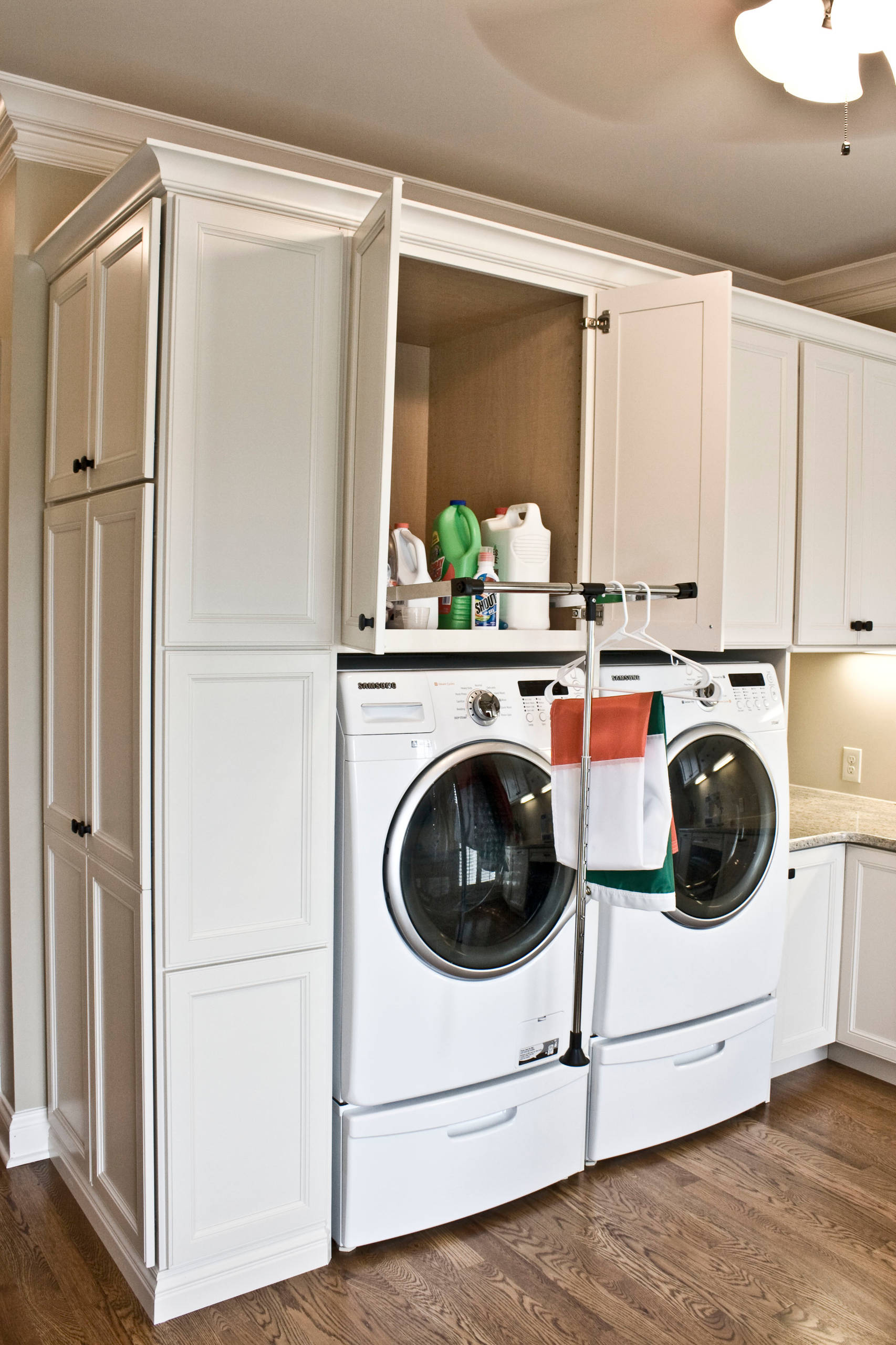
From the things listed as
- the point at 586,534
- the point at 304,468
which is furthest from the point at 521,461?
the point at 304,468

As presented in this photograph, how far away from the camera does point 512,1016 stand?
2.28 m

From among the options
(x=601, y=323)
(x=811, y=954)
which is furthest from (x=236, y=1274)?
(x=601, y=323)

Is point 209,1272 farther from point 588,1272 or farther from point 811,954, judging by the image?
point 811,954

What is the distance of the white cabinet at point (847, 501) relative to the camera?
2.86 m

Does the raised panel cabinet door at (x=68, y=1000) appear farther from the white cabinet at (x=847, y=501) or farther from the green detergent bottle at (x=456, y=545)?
the white cabinet at (x=847, y=501)

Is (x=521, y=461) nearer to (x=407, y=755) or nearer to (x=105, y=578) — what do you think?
(x=407, y=755)

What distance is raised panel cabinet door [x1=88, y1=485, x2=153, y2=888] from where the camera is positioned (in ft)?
6.17

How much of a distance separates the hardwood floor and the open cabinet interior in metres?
1.43

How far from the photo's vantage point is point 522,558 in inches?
95.3

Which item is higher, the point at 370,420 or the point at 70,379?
the point at 70,379

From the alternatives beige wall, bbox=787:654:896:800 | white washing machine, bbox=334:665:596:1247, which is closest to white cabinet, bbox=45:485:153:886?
white washing machine, bbox=334:665:596:1247

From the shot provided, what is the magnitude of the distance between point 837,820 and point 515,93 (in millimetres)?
2271

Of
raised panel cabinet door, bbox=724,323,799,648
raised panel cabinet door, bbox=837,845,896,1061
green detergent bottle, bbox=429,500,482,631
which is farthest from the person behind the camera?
raised panel cabinet door, bbox=837,845,896,1061

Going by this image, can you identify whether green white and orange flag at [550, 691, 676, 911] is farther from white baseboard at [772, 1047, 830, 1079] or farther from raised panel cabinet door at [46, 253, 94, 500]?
white baseboard at [772, 1047, 830, 1079]
